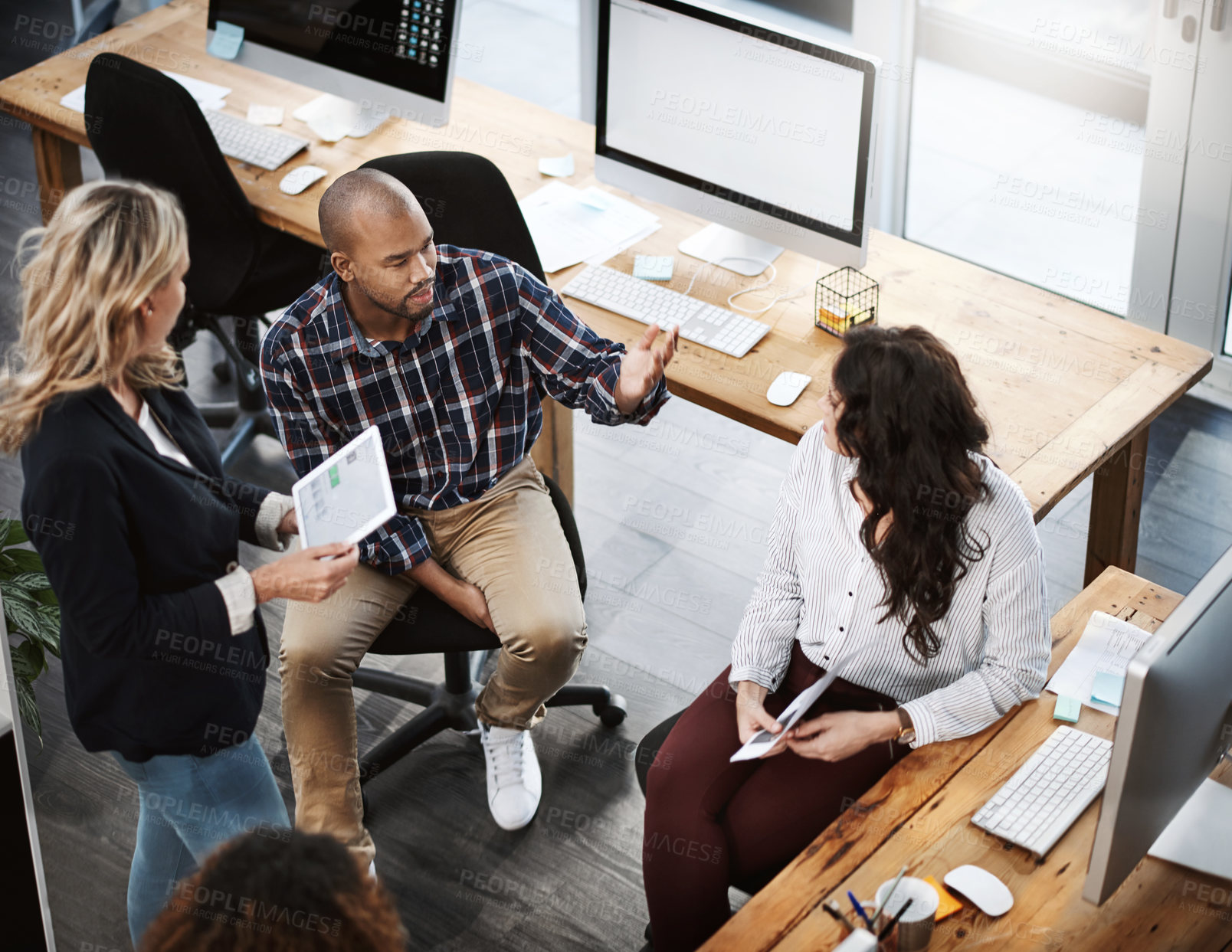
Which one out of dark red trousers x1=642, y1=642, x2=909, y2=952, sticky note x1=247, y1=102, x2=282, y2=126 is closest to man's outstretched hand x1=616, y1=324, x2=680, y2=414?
dark red trousers x1=642, y1=642, x2=909, y2=952

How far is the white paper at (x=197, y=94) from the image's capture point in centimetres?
347

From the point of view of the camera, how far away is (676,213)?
3.14 m

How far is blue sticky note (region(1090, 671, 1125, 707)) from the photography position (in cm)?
193

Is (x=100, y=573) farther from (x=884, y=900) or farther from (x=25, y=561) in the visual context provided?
(x=884, y=900)

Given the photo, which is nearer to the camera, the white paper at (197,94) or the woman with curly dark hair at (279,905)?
the woman with curly dark hair at (279,905)

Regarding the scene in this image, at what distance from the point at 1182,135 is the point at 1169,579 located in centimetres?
118

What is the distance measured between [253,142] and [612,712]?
172 centimetres

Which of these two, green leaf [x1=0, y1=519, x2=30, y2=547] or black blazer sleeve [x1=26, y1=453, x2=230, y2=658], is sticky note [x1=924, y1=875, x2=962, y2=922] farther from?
green leaf [x1=0, y1=519, x2=30, y2=547]

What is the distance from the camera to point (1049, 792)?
1.78m

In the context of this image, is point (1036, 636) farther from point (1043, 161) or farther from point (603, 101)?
point (1043, 161)

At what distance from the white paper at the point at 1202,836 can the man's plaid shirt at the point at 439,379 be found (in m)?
1.14

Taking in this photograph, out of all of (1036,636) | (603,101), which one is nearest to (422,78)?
(603,101)

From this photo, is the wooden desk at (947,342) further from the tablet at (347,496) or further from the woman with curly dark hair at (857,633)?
the tablet at (347,496)

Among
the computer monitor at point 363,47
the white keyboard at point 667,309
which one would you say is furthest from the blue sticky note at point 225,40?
the white keyboard at point 667,309
